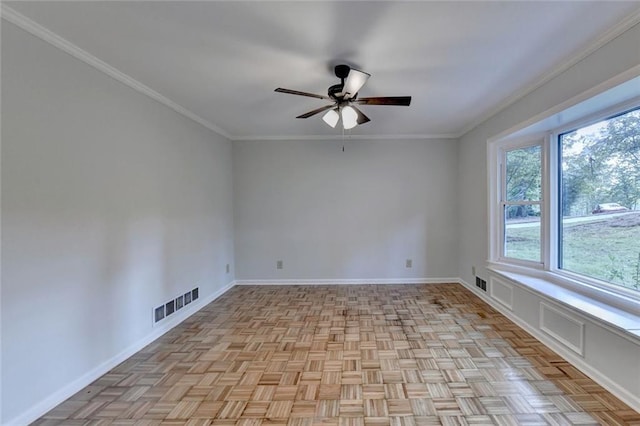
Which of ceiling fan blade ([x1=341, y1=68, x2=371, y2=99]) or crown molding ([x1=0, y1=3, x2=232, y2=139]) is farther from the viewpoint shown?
ceiling fan blade ([x1=341, y1=68, x2=371, y2=99])

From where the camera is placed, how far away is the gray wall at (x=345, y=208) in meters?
4.61

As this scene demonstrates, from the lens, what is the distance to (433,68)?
91.7 inches

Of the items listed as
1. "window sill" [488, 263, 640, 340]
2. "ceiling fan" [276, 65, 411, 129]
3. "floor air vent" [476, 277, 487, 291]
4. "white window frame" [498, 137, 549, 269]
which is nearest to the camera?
"window sill" [488, 263, 640, 340]

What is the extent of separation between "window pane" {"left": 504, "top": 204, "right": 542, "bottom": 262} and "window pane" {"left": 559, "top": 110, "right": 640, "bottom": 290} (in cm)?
29

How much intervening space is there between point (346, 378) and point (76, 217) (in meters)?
2.23

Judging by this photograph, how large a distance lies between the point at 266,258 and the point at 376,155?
7.99 ft

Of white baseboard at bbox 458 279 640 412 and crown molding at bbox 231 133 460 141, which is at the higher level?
crown molding at bbox 231 133 460 141

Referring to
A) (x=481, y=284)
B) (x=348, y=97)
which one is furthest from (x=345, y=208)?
(x=348, y=97)

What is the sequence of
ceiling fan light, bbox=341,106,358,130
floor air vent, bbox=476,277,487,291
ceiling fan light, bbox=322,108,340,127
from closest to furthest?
ceiling fan light, bbox=341,106,358,130 → ceiling fan light, bbox=322,108,340,127 → floor air vent, bbox=476,277,487,291

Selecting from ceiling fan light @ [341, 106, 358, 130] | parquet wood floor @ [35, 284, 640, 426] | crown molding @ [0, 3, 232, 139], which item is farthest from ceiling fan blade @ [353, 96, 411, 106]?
parquet wood floor @ [35, 284, 640, 426]

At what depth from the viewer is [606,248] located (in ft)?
7.73

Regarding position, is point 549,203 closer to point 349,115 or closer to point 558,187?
point 558,187

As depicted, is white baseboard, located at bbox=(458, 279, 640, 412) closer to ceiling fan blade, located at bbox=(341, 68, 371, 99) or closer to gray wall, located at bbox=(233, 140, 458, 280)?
gray wall, located at bbox=(233, 140, 458, 280)

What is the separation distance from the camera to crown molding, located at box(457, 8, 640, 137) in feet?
5.69
